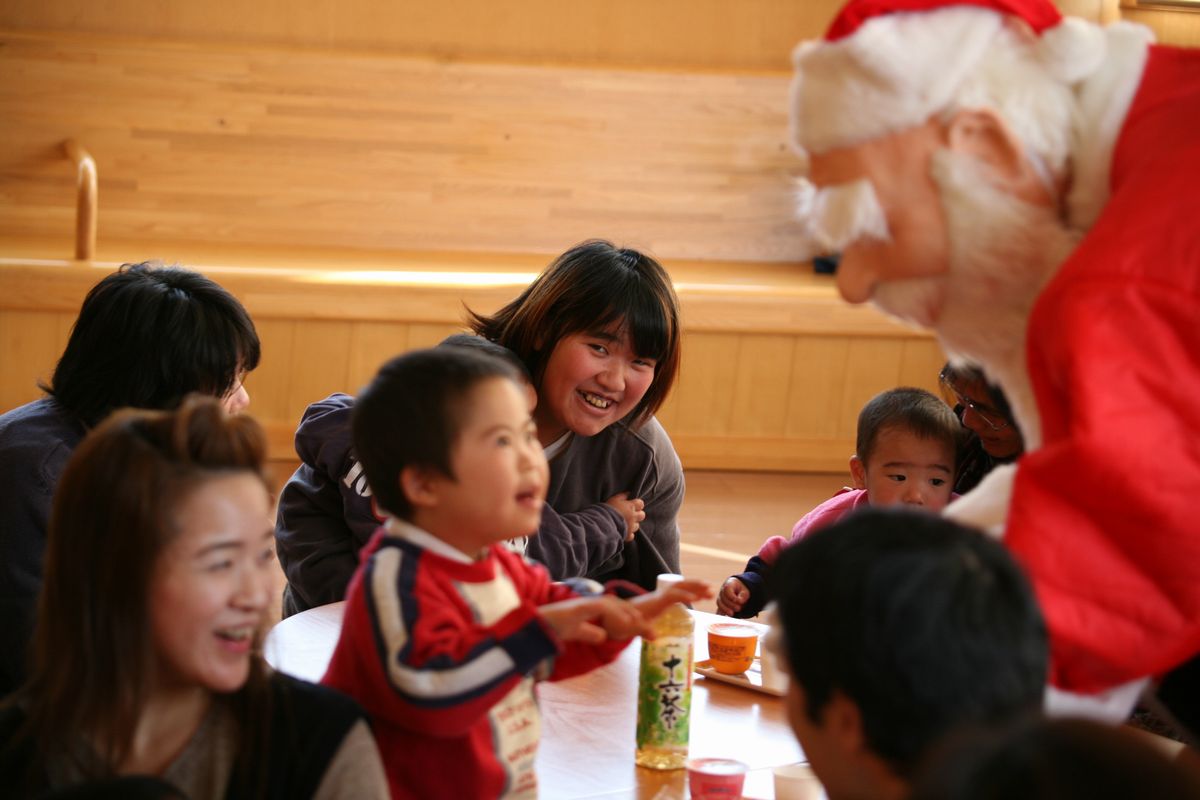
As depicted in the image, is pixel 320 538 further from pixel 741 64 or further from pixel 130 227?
pixel 741 64

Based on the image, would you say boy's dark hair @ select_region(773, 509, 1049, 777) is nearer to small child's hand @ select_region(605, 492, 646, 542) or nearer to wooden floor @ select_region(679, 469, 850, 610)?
small child's hand @ select_region(605, 492, 646, 542)

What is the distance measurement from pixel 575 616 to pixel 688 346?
4021mm

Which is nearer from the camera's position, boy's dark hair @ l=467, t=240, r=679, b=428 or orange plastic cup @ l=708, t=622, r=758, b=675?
orange plastic cup @ l=708, t=622, r=758, b=675

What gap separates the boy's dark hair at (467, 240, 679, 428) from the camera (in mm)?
2430

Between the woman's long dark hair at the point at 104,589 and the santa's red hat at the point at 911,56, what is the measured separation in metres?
0.67

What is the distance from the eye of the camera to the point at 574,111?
5789 mm

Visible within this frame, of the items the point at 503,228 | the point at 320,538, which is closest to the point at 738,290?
the point at 503,228

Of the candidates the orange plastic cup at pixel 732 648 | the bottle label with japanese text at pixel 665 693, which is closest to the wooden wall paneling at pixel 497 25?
the orange plastic cup at pixel 732 648

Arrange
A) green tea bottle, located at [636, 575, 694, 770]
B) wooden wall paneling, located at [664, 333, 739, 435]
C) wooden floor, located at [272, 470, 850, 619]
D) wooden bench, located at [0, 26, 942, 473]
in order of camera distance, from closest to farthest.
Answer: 1. green tea bottle, located at [636, 575, 694, 770]
2. wooden floor, located at [272, 470, 850, 619]
3. wooden bench, located at [0, 26, 942, 473]
4. wooden wall paneling, located at [664, 333, 739, 435]

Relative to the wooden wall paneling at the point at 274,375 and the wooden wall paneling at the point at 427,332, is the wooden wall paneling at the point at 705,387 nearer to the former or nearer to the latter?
the wooden wall paneling at the point at 427,332

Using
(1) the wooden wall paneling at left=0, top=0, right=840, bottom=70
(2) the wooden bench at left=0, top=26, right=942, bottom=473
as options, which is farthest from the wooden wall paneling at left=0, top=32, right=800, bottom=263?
(1) the wooden wall paneling at left=0, top=0, right=840, bottom=70

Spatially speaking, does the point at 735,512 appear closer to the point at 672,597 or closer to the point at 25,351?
the point at 25,351

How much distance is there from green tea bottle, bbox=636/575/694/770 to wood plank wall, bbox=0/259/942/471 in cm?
356

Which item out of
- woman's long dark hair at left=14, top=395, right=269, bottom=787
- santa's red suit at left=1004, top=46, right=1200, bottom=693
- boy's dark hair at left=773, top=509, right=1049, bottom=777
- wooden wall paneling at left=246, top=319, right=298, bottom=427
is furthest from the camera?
wooden wall paneling at left=246, top=319, right=298, bottom=427
